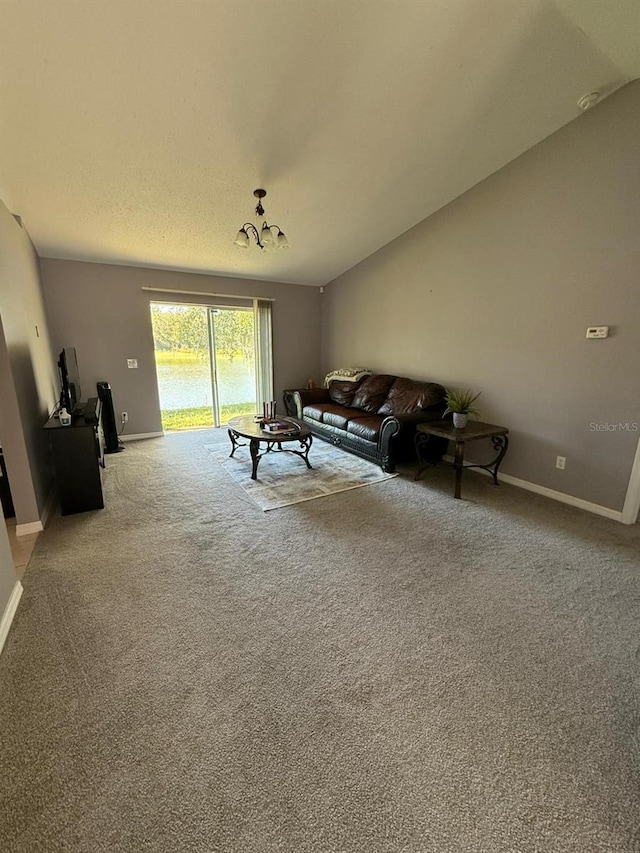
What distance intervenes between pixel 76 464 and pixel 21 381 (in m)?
0.73

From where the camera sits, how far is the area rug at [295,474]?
320cm

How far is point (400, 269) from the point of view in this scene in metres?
4.53

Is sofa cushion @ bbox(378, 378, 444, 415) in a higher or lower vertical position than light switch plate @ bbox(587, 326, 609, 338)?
lower

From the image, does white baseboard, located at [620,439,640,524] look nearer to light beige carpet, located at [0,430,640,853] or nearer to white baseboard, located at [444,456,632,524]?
white baseboard, located at [444,456,632,524]

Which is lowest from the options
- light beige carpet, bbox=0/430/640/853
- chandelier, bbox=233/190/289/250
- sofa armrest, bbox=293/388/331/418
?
light beige carpet, bbox=0/430/640/853

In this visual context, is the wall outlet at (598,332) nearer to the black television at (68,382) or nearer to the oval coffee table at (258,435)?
the oval coffee table at (258,435)

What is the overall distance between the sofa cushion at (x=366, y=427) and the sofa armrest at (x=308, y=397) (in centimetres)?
120

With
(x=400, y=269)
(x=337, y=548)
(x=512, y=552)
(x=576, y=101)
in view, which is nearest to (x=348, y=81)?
(x=576, y=101)

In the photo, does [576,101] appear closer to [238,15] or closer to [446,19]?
[446,19]

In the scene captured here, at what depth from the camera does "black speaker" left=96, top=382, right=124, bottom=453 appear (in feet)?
14.0

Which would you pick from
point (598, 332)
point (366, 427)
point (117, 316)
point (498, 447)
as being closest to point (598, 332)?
point (598, 332)

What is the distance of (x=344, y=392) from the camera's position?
511 centimetres

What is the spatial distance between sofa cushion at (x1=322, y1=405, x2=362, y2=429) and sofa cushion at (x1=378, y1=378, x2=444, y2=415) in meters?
0.38

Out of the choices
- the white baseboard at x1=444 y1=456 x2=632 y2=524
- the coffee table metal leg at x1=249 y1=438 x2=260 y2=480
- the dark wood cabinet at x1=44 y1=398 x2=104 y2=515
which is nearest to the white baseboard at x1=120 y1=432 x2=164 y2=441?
the dark wood cabinet at x1=44 y1=398 x2=104 y2=515
